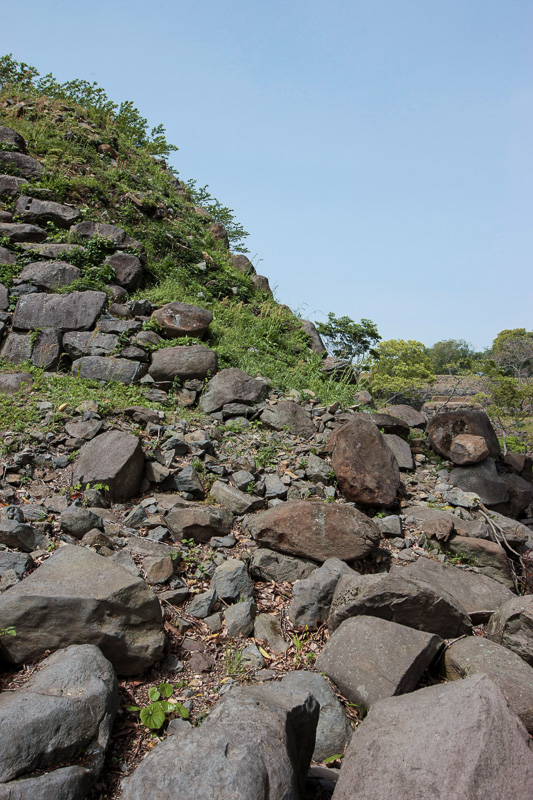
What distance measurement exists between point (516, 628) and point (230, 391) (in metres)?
4.97

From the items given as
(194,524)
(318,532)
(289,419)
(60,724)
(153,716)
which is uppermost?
(289,419)

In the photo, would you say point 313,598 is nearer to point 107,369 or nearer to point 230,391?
point 230,391

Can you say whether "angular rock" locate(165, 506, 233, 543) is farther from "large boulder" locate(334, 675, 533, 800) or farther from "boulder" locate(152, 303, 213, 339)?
"boulder" locate(152, 303, 213, 339)

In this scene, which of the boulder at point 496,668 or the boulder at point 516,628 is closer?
the boulder at point 496,668

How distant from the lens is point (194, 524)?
516cm

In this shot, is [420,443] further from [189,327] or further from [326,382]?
[189,327]

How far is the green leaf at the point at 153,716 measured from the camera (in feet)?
10.6

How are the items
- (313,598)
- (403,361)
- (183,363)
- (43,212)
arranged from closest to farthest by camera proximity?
(313,598), (183,363), (43,212), (403,361)

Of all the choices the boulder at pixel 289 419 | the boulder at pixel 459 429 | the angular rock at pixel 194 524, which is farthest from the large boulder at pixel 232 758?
the boulder at pixel 459 429

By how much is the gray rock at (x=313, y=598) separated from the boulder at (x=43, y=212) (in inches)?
Answer: 382

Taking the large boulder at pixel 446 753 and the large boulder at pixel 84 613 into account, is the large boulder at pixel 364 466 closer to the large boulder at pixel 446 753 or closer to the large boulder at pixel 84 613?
the large boulder at pixel 84 613

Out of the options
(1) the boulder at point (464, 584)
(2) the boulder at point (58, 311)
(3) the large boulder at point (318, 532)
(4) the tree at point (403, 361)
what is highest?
(4) the tree at point (403, 361)

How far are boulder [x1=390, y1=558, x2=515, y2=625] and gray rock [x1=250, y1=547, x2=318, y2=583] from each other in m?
0.88

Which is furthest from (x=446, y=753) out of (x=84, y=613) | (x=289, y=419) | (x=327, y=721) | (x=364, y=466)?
(x=289, y=419)
